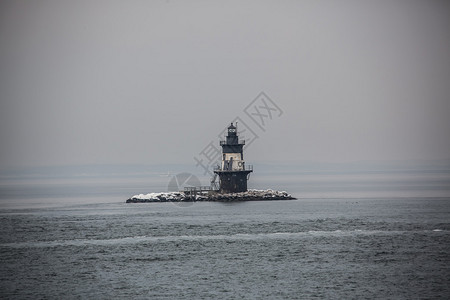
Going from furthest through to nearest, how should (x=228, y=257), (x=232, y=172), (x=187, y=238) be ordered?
(x=232, y=172), (x=187, y=238), (x=228, y=257)

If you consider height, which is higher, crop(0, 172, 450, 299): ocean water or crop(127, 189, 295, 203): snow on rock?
crop(127, 189, 295, 203): snow on rock

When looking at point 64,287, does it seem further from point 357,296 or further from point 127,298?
point 357,296

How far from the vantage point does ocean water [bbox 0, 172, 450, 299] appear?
33.9 m

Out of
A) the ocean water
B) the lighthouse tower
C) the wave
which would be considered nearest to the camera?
the ocean water

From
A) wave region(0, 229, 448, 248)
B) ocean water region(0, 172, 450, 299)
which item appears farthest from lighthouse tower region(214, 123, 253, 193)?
wave region(0, 229, 448, 248)

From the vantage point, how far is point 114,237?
5319cm

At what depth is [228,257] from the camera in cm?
4331

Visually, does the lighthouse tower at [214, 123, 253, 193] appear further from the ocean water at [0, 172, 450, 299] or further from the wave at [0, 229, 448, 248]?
the wave at [0, 229, 448, 248]

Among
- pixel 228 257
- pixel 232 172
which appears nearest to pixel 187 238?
pixel 228 257

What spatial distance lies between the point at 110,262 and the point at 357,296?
624 inches

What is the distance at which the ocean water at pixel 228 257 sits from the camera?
111 ft

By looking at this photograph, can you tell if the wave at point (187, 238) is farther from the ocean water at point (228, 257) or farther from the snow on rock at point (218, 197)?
the snow on rock at point (218, 197)

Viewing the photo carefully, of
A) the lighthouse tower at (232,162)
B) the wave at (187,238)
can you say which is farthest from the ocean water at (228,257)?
the lighthouse tower at (232,162)

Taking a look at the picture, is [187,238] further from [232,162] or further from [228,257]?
[232,162]
